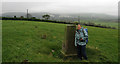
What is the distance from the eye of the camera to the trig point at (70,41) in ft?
26.6

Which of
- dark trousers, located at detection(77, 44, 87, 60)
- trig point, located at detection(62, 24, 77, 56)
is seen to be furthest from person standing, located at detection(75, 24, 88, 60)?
trig point, located at detection(62, 24, 77, 56)

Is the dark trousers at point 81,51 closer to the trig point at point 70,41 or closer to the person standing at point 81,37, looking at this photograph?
the person standing at point 81,37

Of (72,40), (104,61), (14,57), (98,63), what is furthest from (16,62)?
(104,61)

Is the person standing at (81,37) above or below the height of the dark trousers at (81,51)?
above

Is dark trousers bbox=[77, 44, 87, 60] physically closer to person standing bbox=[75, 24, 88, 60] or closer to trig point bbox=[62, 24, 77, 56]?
person standing bbox=[75, 24, 88, 60]

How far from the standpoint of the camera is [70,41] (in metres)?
8.18

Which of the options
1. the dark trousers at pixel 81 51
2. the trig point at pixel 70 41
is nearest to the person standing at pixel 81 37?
the dark trousers at pixel 81 51

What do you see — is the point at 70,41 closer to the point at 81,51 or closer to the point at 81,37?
the point at 81,37

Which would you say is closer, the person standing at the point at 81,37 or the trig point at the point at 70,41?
the person standing at the point at 81,37

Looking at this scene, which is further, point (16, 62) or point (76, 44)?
point (76, 44)

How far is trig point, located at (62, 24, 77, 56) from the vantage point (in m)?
8.09

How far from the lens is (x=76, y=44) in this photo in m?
7.97

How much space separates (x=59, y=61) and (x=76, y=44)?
153cm

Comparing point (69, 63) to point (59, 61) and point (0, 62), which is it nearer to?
point (59, 61)
